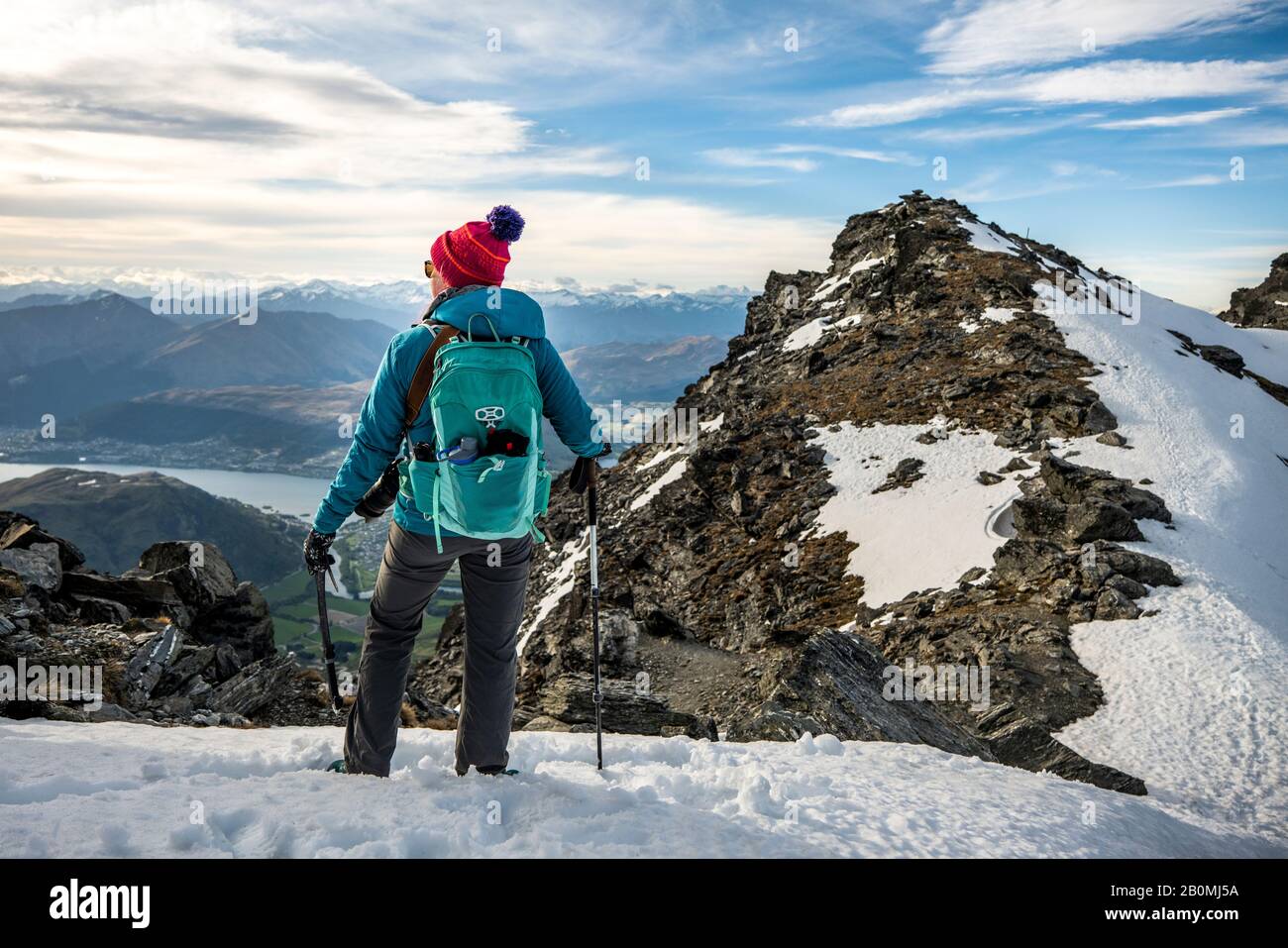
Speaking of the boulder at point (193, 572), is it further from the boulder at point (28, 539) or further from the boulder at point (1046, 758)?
the boulder at point (1046, 758)

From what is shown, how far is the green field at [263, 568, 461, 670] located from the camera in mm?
122006

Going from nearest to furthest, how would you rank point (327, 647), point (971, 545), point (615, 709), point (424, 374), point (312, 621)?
1. point (424, 374)
2. point (327, 647)
3. point (615, 709)
4. point (971, 545)
5. point (312, 621)

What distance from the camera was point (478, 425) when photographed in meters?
5.25

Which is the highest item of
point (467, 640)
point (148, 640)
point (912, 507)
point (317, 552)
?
point (317, 552)

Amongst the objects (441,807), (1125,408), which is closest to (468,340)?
(441,807)

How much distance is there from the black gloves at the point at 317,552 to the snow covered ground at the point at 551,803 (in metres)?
1.48

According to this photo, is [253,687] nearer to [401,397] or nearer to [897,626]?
[401,397]

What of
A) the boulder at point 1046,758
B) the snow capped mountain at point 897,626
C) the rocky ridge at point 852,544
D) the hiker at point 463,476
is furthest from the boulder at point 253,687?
the boulder at point 1046,758

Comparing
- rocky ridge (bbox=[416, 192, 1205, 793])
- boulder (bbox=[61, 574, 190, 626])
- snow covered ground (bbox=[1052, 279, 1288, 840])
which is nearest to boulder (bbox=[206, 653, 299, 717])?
boulder (bbox=[61, 574, 190, 626])

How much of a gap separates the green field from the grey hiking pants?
10304 cm

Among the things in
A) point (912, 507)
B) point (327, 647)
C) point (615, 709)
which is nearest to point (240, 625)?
point (615, 709)

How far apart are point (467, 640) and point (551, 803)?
1319 millimetres

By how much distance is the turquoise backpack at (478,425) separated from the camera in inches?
203
